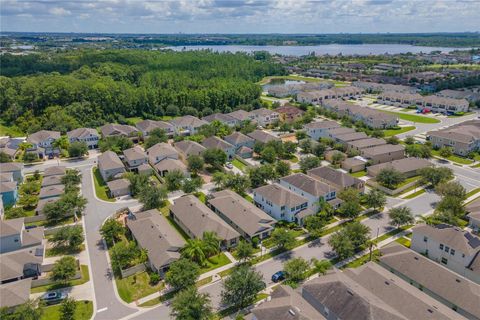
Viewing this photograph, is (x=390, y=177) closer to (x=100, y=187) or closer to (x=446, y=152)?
(x=446, y=152)

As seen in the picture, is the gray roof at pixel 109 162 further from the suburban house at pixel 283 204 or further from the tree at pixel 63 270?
the suburban house at pixel 283 204

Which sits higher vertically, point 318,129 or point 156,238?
point 318,129

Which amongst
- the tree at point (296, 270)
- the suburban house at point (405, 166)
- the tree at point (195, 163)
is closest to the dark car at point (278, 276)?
the tree at point (296, 270)

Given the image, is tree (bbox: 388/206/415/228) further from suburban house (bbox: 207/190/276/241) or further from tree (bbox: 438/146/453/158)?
tree (bbox: 438/146/453/158)

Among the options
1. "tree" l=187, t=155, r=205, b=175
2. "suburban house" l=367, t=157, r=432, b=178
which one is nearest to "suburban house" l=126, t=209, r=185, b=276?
"tree" l=187, t=155, r=205, b=175

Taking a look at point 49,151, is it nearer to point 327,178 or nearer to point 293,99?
point 327,178

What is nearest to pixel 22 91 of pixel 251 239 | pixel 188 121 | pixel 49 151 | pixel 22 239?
pixel 49 151

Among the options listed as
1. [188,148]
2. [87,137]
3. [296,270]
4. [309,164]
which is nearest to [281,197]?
[296,270]
